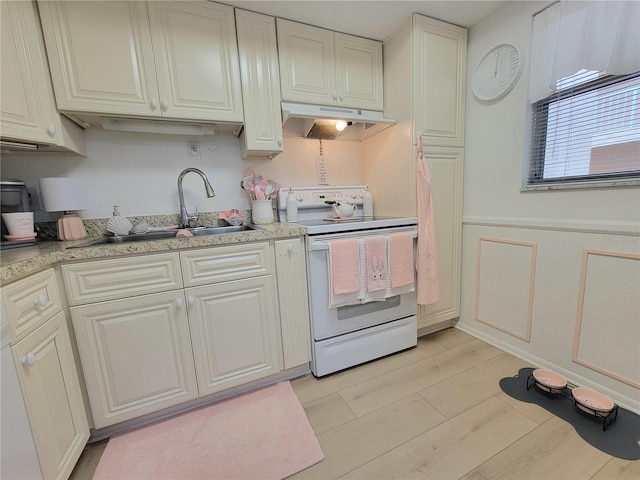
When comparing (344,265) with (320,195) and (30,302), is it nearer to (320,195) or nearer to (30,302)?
(320,195)

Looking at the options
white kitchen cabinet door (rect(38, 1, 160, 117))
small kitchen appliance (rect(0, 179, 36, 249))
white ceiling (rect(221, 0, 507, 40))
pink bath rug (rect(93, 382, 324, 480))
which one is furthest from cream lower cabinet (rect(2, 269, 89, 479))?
white ceiling (rect(221, 0, 507, 40))

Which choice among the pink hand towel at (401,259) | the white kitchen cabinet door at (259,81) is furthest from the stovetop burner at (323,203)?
the white kitchen cabinet door at (259,81)

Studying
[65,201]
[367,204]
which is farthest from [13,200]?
[367,204]

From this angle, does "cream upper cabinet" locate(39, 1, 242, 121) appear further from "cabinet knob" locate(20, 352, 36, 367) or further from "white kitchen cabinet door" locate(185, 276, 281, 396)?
"cabinet knob" locate(20, 352, 36, 367)

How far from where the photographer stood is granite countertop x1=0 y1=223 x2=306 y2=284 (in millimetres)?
849

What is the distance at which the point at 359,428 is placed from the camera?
48.3 inches

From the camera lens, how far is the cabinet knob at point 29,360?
0.84 m

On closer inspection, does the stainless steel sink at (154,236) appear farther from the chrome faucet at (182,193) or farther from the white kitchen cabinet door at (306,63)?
the white kitchen cabinet door at (306,63)

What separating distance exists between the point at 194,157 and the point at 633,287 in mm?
2492

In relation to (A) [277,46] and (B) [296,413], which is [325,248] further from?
(A) [277,46]

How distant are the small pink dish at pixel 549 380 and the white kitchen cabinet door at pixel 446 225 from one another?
628 mm

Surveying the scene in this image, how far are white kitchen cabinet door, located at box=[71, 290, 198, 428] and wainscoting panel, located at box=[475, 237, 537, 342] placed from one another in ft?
6.33

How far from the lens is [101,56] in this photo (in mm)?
1268

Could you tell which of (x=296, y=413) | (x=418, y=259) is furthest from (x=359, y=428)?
(x=418, y=259)
